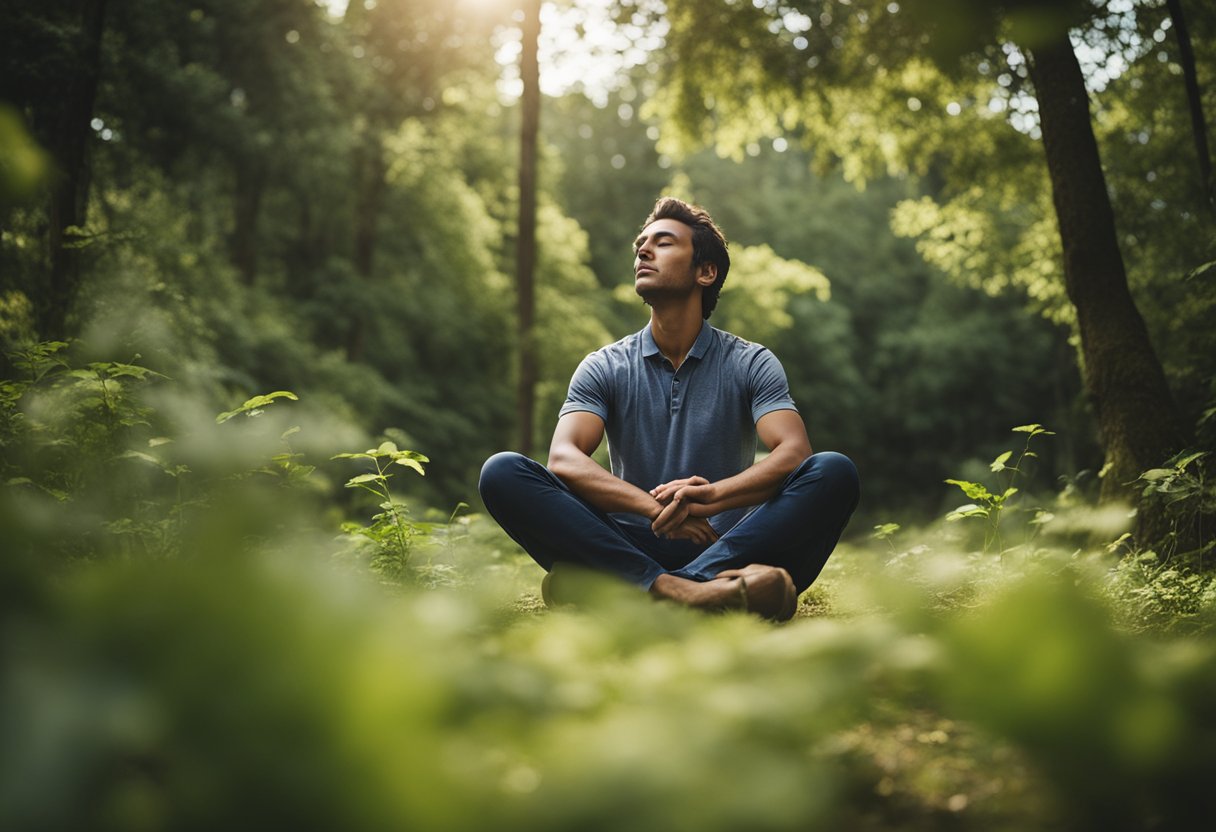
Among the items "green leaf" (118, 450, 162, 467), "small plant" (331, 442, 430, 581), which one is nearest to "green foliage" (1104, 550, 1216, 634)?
"small plant" (331, 442, 430, 581)

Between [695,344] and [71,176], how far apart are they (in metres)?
4.65

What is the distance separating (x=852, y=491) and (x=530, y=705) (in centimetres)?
225

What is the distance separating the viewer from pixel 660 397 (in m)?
3.74

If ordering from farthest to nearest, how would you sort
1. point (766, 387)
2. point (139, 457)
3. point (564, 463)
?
1. point (766, 387)
2. point (564, 463)
3. point (139, 457)

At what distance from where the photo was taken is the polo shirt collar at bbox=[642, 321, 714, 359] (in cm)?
379

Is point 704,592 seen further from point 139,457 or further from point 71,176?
point 71,176

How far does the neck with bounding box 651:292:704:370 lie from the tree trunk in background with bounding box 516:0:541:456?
7929mm

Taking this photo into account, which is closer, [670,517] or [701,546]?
[670,517]

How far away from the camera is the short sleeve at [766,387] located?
3504mm

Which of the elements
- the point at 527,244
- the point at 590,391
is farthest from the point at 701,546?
the point at 527,244

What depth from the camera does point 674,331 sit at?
383cm

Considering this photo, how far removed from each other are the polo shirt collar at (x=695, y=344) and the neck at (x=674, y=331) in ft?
0.07

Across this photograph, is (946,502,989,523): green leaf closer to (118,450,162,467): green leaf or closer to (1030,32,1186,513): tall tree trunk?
(1030,32,1186,513): tall tree trunk

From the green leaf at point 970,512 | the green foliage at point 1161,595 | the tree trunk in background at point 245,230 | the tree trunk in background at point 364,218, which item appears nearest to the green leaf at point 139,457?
the green leaf at point 970,512
